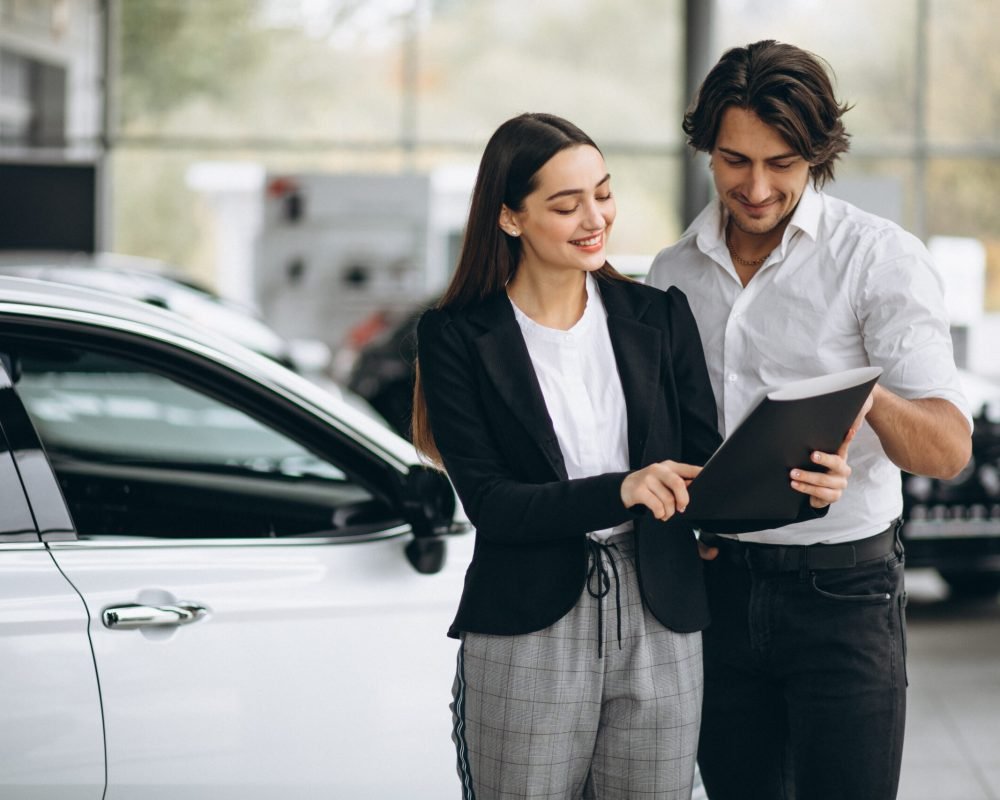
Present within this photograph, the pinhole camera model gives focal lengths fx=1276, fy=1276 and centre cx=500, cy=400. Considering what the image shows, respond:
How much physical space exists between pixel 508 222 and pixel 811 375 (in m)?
0.58

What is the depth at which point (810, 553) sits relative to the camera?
216 cm

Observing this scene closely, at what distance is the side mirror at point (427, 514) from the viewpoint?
249cm

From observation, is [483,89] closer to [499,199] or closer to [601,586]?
[499,199]

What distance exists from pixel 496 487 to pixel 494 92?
1265 centimetres

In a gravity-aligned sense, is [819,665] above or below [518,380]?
below

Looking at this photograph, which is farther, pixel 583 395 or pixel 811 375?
pixel 811 375

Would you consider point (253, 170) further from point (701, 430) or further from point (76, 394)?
point (701, 430)

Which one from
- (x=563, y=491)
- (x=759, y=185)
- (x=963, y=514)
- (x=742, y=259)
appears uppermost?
(x=759, y=185)

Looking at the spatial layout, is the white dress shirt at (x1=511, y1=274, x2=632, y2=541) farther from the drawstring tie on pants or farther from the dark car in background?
the dark car in background

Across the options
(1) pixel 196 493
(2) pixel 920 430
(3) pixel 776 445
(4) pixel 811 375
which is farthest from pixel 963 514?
(3) pixel 776 445

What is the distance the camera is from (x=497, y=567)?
197cm

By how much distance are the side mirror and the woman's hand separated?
2.44ft

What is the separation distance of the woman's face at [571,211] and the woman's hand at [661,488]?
372mm

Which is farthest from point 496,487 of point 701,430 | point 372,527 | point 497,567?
point 372,527
